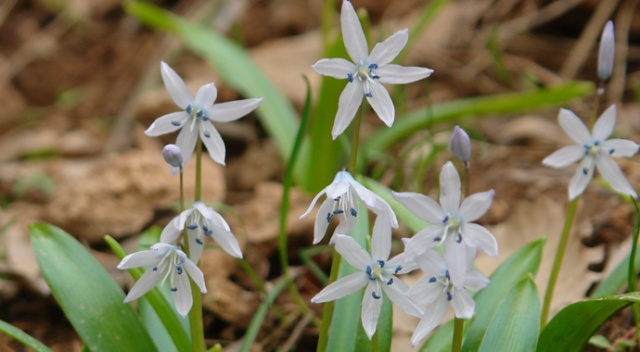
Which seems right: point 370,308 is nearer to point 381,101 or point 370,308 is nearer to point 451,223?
point 451,223

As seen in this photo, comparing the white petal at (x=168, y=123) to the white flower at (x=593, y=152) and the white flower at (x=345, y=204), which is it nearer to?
the white flower at (x=345, y=204)

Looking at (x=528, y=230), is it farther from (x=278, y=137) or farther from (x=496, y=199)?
(x=278, y=137)

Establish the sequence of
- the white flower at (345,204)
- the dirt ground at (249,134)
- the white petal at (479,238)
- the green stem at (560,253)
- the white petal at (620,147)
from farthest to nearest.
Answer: the dirt ground at (249,134) → the green stem at (560,253) → the white petal at (620,147) → the white flower at (345,204) → the white petal at (479,238)

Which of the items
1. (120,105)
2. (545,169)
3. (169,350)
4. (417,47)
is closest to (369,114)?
(417,47)

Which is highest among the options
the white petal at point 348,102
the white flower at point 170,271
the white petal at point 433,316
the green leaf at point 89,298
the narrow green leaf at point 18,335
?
the white petal at point 348,102

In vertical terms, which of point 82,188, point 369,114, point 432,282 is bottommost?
point 82,188

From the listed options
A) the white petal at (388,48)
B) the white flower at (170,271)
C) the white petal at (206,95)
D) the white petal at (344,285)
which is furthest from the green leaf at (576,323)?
the white petal at (206,95)
